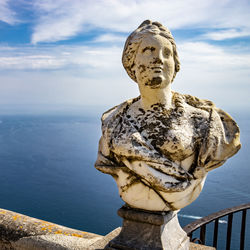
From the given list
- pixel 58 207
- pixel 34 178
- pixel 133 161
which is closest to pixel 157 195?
pixel 133 161

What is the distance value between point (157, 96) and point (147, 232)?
1.33 m

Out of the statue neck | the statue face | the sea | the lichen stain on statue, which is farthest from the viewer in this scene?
the sea

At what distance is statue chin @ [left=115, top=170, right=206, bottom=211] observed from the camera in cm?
268

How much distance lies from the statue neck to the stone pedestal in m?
1.06

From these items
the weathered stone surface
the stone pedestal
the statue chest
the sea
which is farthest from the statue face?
the sea

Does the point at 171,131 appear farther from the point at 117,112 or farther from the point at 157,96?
the point at 117,112

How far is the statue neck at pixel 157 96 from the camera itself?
9.46 feet

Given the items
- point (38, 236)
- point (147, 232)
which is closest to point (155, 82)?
point (147, 232)

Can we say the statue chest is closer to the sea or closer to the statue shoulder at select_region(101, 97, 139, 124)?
the statue shoulder at select_region(101, 97, 139, 124)

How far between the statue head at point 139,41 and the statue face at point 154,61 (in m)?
0.05

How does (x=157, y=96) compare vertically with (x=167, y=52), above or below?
below

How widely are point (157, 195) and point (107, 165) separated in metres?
0.59

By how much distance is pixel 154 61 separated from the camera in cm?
276

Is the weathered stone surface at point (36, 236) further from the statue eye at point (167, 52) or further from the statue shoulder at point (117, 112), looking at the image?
the statue eye at point (167, 52)
